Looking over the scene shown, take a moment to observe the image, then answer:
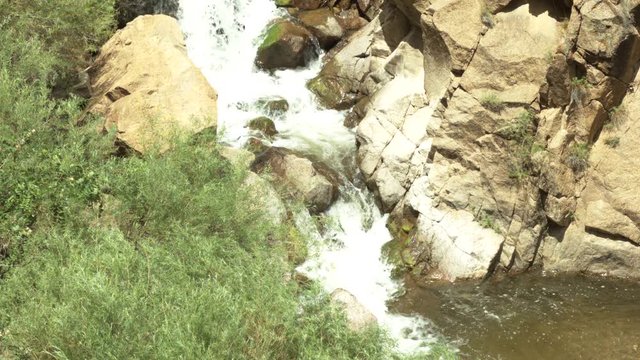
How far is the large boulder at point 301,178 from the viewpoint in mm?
13672

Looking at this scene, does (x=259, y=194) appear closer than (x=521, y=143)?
Yes

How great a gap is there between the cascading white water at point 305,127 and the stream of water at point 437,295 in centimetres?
3

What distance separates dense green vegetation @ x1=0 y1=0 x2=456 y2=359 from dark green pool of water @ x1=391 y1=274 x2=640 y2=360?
3.22m

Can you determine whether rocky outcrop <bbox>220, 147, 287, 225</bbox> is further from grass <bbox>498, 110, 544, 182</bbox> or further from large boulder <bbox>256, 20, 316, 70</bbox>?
large boulder <bbox>256, 20, 316, 70</bbox>

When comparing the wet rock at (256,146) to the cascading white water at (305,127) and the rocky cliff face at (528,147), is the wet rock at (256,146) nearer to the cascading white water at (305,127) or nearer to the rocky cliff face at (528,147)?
the cascading white water at (305,127)

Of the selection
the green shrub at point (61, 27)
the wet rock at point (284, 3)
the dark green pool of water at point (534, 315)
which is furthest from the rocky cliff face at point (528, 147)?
the green shrub at point (61, 27)

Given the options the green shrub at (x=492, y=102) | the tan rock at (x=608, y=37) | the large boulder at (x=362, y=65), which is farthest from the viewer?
the large boulder at (x=362, y=65)

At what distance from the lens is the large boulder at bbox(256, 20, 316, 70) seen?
18.2m

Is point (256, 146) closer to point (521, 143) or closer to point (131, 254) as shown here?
point (521, 143)

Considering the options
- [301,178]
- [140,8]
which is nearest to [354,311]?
[301,178]

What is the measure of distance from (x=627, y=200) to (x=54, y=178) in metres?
10.7

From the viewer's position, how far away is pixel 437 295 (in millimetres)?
12289

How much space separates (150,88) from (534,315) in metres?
9.10

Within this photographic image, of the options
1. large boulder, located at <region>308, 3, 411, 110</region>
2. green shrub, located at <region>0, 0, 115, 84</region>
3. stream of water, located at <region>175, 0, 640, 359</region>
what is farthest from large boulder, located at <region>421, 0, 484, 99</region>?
green shrub, located at <region>0, 0, 115, 84</region>
